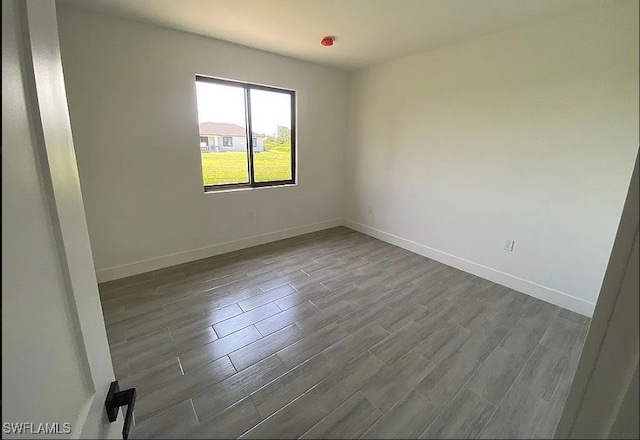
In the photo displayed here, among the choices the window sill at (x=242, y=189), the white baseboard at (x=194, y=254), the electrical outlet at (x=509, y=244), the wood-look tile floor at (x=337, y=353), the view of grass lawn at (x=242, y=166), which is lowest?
the wood-look tile floor at (x=337, y=353)

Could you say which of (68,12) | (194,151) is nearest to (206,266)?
(194,151)

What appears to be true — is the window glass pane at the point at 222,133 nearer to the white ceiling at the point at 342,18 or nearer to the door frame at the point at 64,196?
the white ceiling at the point at 342,18

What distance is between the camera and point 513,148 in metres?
2.14

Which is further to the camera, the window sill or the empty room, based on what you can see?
the window sill

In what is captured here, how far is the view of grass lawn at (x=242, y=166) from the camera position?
112 inches

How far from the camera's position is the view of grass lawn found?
2.84 m

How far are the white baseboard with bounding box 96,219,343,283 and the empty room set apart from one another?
2 cm

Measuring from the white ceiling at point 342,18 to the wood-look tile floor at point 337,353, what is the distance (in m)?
2.01

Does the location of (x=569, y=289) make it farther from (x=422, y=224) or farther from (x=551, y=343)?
(x=422, y=224)

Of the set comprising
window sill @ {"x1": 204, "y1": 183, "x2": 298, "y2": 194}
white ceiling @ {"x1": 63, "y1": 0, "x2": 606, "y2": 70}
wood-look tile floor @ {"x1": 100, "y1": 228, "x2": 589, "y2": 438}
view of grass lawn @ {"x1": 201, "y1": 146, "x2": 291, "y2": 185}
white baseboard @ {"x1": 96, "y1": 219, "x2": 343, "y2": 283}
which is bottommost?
wood-look tile floor @ {"x1": 100, "y1": 228, "x2": 589, "y2": 438}

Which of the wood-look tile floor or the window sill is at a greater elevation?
the window sill

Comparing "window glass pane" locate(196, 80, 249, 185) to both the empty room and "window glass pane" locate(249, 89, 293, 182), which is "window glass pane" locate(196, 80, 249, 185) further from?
"window glass pane" locate(249, 89, 293, 182)

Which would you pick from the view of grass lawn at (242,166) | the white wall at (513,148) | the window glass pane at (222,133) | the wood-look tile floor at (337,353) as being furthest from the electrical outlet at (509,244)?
the window glass pane at (222,133)

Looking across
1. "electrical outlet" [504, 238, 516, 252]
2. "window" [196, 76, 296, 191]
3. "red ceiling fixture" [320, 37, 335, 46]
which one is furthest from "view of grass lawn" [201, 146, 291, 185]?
"electrical outlet" [504, 238, 516, 252]
